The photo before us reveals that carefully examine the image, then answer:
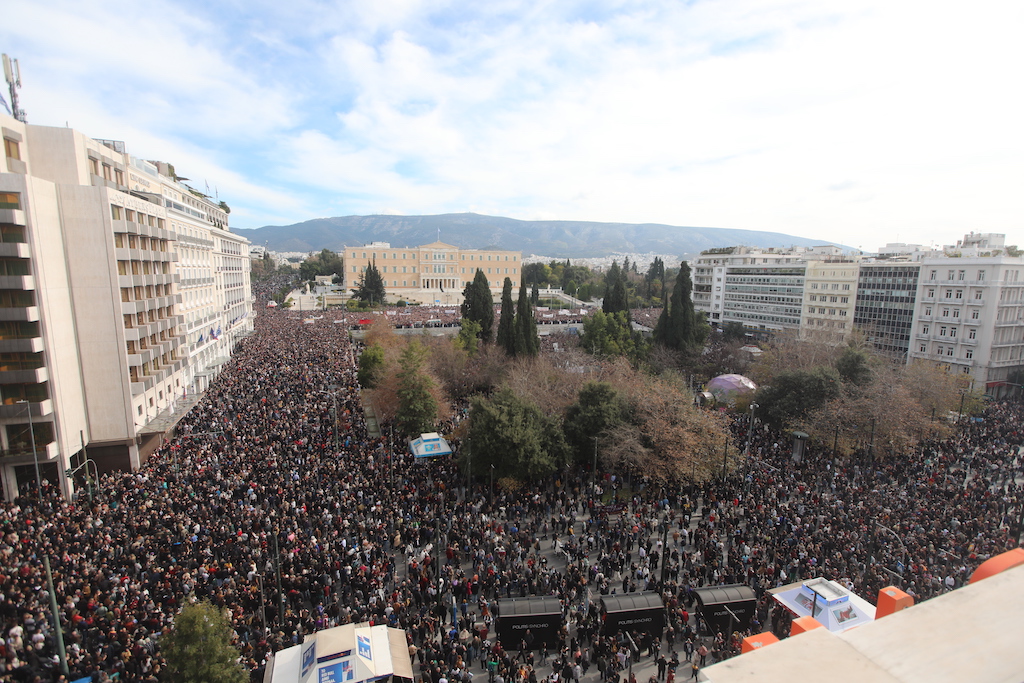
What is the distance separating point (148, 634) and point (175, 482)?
8.80 metres

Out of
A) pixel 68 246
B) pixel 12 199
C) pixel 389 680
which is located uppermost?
pixel 12 199

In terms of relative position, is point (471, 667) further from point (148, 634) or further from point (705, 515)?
point (705, 515)

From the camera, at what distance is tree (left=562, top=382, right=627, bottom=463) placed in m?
23.1

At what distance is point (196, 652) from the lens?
359 inches

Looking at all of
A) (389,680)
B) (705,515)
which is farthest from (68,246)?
(705,515)

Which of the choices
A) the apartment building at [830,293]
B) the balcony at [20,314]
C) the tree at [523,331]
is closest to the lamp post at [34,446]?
the balcony at [20,314]

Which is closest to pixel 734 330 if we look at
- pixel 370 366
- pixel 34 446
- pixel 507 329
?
pixel 507 329

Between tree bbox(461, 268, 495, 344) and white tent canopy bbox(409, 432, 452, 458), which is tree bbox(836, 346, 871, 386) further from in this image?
tree bbox(461, 268, 495, 344)

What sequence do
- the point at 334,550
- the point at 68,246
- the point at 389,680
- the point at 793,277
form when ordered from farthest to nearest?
the point at 793,277 → the point at 68,246 → the point at 334,550 → the point at 389,680

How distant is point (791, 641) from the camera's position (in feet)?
8.41

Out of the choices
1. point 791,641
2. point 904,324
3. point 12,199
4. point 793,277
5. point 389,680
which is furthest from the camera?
point 793,277

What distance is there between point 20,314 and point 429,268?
84365 mm

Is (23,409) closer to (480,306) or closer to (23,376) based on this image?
(23,376)

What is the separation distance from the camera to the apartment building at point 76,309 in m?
18.6
